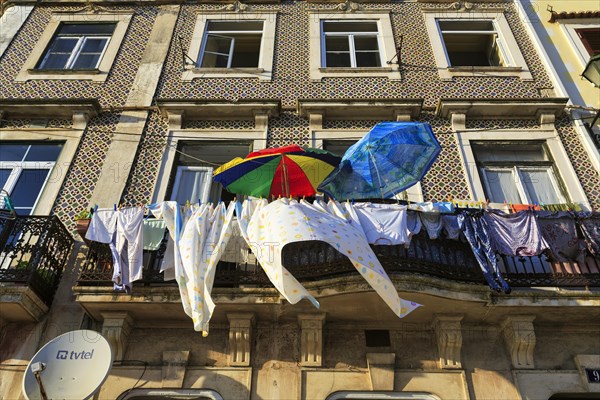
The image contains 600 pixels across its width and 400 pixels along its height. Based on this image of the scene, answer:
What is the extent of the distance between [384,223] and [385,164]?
796 millimetres

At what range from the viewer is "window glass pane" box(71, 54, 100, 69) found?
32.9ft

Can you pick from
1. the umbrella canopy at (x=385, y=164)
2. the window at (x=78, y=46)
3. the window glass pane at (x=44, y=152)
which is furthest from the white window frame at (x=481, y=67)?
the window glass pane at (x=44, y=152)

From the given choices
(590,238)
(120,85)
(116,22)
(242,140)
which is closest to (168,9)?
(116,22)

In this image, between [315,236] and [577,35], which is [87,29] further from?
[577,35]

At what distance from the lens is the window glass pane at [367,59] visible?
10.1 metres

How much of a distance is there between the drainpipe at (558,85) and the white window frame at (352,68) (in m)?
2.72

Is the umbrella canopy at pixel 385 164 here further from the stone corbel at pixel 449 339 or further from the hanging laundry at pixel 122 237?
the hanging laundry at pixel 122 237

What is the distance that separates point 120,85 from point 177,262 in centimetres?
499

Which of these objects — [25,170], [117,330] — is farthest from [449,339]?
[25,170]

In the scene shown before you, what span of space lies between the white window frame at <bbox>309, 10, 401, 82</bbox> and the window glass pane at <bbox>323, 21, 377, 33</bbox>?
67 millimetres

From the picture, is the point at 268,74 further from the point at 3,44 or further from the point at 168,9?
the point at 3,44

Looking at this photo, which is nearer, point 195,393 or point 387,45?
point 195,393

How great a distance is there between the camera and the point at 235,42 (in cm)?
1091

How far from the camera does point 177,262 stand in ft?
19.1
